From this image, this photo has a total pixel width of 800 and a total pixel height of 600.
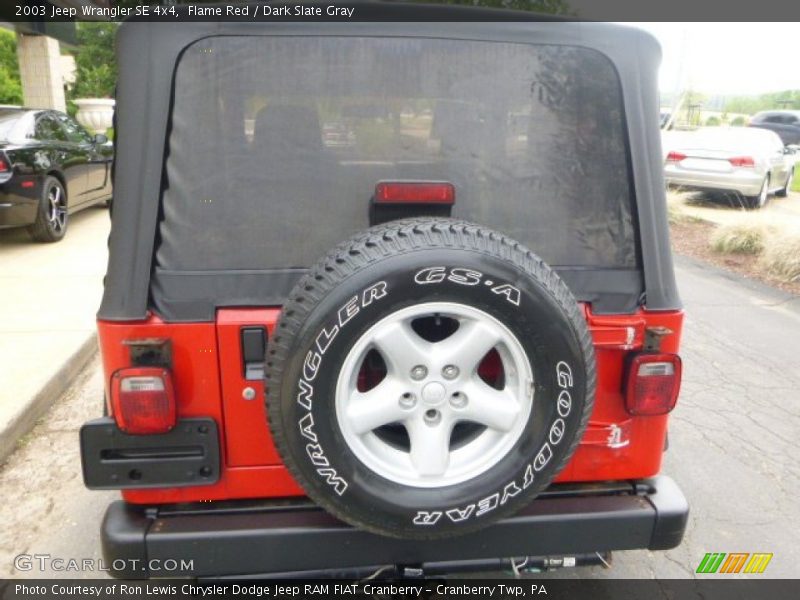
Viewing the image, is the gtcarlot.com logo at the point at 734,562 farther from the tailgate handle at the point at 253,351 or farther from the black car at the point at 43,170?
the black car at the point at 43,170

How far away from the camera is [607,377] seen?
7.55 ft

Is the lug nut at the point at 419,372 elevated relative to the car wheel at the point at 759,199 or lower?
elevated

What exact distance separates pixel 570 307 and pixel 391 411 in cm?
60

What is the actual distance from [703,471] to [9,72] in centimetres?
2591

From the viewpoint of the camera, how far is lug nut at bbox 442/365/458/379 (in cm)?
197

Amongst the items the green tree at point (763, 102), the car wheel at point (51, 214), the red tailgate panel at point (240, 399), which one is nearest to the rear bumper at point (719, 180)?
the car wheel at point (51, 214)

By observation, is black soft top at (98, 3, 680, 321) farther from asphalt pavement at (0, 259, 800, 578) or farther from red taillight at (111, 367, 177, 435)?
asphalt pavement at (0, 259, 800, 578)

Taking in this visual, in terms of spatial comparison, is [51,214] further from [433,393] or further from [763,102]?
[763,102]

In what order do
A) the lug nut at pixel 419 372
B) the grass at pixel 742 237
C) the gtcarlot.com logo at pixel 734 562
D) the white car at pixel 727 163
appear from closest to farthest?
the lug nut at pixel 419 372 → the gtcarlot.com logo at pixel 734 562 → the grass at pixel 742 237 → the white car at pixel 727 163

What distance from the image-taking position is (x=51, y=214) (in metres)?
8.26

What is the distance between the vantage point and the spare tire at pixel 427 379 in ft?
6.07

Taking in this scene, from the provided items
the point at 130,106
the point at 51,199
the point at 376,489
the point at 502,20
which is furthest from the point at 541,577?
the point at 51,199

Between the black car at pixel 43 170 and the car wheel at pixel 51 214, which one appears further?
the car wheel at pixel 51 214

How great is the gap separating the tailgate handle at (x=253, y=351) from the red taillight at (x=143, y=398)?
23cm
